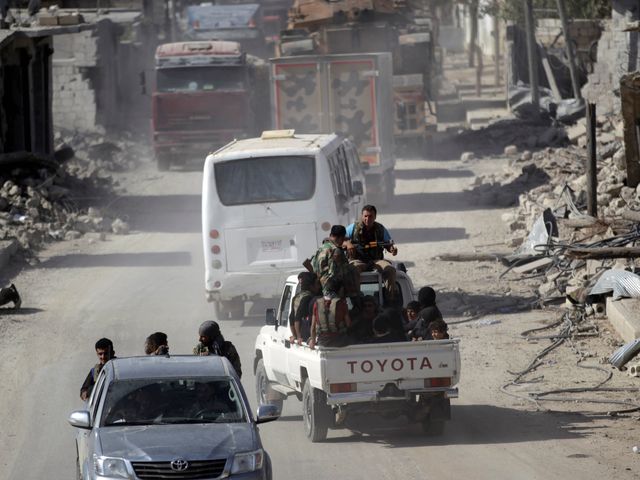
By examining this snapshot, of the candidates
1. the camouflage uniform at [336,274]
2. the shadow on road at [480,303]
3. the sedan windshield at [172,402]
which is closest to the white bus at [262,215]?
the shadow on road at [480,303]

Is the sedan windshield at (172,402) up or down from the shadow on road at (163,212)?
up

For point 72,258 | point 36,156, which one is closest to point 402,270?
point 72,258

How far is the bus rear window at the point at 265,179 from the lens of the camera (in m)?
17.8

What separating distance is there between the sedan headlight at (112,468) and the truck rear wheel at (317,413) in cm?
342

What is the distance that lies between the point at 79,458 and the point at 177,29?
53499mm

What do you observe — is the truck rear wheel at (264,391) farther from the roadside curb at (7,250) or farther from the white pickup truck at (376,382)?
the roadside curb at (7,250)

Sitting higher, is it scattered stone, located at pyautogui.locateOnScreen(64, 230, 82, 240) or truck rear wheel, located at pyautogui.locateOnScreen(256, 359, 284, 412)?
scattered stone, located at pyautogui.locateOnScreen(64, 230, 82, 240)

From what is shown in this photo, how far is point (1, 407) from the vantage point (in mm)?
13664

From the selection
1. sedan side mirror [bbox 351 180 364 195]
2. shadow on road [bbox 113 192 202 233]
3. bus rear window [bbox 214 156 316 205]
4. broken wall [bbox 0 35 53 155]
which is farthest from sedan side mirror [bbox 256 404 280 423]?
broken wall [bbox 0 35 53 155]

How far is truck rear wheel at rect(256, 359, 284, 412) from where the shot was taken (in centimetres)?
1330

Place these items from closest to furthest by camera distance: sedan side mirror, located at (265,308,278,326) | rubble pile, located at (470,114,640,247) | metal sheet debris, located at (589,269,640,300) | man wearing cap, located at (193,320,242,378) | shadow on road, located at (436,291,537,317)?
man wearing cap, located at (193,320,242,378) → sedan side mirror, located at (265,308,278,326) → metal sheet debris, located at (589,269,640,300) → shadow on road, located at (436,291,537,317) → rubble pile, located at (470,114,640,247)

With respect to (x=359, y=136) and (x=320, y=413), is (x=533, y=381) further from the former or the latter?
(x=359, y=136)

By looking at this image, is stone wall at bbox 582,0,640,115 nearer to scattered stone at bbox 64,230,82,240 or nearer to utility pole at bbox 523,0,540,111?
utility pole at bbox 523,0,540,111

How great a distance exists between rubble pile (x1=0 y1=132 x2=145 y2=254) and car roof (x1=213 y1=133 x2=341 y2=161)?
269 inches
